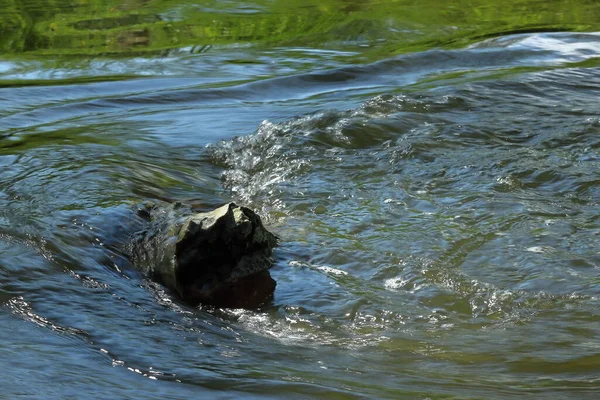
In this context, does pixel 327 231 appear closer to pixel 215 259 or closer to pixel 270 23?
pixel 215 259

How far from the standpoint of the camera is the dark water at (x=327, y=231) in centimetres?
258

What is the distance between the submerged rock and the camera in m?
3.30

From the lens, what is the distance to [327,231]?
392 cm

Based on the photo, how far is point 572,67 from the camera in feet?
23.4

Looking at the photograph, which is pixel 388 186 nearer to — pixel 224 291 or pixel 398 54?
pixel 224 291

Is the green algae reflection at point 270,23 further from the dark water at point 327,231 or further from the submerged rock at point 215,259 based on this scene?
the submerged rock at point 215,259

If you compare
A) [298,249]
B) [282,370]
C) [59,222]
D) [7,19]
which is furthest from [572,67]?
[7,19]

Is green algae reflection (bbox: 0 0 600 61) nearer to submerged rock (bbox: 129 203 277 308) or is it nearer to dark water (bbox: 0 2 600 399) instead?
dark water (bbox: 0 2 600 399)

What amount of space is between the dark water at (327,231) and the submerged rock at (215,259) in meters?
0.09

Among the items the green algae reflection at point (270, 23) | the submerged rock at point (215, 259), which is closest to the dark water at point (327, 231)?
the submerged rock at point (215, 259)

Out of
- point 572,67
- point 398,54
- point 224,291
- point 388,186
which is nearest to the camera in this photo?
point 224,291

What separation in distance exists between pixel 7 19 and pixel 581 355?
8699 millimetres

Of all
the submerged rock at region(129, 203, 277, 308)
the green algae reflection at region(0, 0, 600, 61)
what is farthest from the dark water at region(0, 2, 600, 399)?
the green algae reflection at region(0, 0, 600, 61)

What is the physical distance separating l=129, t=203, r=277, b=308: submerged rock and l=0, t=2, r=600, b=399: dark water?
0.31 ft
